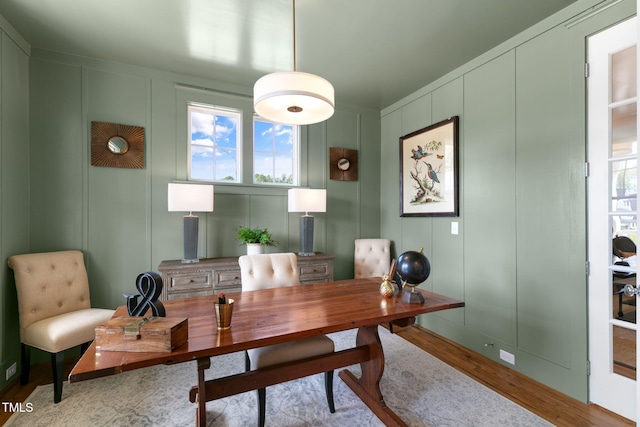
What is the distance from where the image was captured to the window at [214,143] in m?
3.19

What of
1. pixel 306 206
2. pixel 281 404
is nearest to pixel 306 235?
pixel 306 206

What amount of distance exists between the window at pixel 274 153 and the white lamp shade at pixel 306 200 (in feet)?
1.48

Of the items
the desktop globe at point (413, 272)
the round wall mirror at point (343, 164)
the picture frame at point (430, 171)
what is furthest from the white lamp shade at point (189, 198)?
the picture frame at point (430, 171)

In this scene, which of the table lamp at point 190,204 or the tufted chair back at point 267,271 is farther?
the table lamp at point 190,204

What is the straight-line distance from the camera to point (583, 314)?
78.3 inches

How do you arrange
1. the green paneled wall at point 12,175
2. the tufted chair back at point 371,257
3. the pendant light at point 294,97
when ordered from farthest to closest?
1. the tufted chair back at point 371,257
2. the green paneled wall at point 12,175
3. the pendant light at point 294,97

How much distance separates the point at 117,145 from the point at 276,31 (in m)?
1.90

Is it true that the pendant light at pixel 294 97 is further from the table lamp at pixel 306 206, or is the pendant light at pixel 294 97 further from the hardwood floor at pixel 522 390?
the hardwood floor at pixel 522 390

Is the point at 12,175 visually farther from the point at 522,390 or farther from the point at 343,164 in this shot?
→ the point at 522,390

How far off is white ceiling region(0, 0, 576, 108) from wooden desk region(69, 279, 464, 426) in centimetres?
208

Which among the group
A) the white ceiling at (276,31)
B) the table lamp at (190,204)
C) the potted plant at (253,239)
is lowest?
the potted plant at (253,239)

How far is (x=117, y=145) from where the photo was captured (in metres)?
2.79

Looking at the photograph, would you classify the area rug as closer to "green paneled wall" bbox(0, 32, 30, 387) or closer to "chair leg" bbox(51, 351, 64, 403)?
"chair leg" bbox(51, 351, 64, 403)

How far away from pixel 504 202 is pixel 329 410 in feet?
7.26
